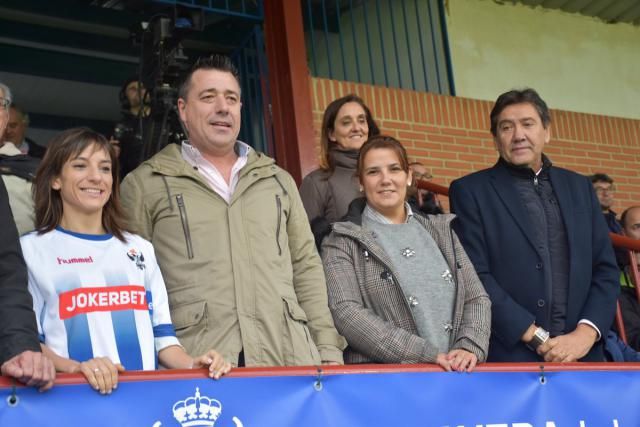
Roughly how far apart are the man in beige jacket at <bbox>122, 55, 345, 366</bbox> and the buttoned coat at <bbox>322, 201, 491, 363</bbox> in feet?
0.27

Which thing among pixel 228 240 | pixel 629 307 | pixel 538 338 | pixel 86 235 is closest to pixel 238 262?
pixel 228 240

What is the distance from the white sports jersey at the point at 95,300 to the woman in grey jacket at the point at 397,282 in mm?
713

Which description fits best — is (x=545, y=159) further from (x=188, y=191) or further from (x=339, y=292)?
(x=188, y=191)

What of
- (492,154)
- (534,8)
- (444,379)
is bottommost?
(444,379)

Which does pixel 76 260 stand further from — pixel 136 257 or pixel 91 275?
pixel 136 257

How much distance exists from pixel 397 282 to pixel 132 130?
8.06 feet

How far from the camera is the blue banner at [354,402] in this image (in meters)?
2.59

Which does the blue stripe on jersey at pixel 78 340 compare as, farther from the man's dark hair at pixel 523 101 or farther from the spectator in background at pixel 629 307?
the spectator in background at pixel 629 307

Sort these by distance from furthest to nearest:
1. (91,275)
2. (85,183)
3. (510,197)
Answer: (510,197) → (85,183) → (91,275)

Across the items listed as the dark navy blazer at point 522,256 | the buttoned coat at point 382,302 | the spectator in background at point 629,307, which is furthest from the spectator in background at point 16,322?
the spectator in background at point 629,307

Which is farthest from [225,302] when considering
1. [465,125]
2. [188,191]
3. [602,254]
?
[465,125]

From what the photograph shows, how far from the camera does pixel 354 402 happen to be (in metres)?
2.98

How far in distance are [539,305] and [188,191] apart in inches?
55.0

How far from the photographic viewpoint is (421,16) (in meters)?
8.09
